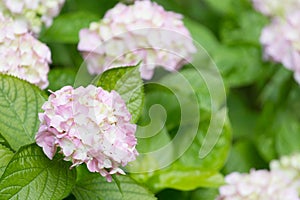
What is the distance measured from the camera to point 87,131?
875 millimetres

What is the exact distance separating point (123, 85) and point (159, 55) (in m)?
0.29

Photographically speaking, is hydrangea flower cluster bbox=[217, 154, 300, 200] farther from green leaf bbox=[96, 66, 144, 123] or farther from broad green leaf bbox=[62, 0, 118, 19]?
broad green leaf bbox=[62, 0, 118, 19]

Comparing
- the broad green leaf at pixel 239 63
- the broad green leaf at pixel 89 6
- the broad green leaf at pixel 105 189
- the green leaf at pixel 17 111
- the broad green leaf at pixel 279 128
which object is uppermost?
the green leaf at pixel 17 111

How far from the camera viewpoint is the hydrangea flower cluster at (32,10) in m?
1.23

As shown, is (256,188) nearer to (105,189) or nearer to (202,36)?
(105,189)

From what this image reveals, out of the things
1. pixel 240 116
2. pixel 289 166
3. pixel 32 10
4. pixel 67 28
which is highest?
pixel 32 10

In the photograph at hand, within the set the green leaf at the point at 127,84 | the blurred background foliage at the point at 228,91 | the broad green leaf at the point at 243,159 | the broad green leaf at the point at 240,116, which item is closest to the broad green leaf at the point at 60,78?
the blurred background foliage at the point at 228,91

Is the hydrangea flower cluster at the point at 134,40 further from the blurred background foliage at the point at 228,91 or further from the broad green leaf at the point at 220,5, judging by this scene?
the broad green leaf at the point at 220,5

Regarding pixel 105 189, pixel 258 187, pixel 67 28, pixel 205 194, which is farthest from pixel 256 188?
pixel 67 28

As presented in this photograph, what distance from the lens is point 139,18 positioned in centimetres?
127

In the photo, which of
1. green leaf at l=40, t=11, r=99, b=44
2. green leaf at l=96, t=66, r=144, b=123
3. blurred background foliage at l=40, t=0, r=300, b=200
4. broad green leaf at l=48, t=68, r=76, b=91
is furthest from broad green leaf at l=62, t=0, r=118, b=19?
green leaf at l=96, t=66, r=144, b=123

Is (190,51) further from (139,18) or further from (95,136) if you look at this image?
(95,136)

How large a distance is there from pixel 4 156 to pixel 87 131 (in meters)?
0.13

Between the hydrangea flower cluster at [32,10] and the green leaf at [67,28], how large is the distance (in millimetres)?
96
